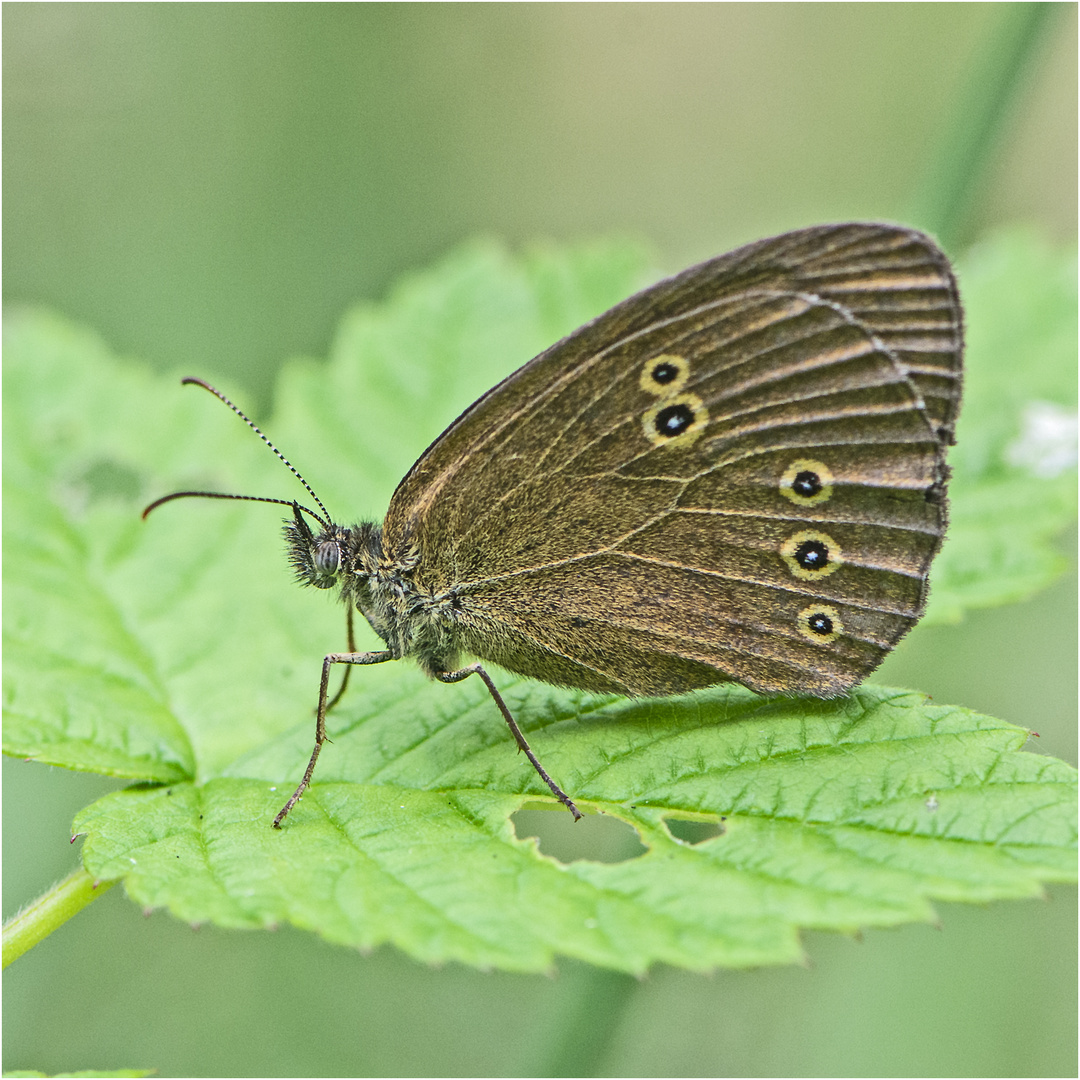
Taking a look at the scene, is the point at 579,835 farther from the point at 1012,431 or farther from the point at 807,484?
the point at 1012,431

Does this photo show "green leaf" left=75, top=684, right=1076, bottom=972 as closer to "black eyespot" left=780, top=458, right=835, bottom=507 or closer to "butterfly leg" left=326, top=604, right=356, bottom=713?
"butterfly leg" left=326, top=604, right=356, bottom=713

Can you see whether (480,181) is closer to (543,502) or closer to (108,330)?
(108,330)

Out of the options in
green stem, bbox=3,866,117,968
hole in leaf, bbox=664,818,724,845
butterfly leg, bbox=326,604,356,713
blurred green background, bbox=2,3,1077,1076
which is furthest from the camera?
blurred green background, bbox=2,3,1077,1076

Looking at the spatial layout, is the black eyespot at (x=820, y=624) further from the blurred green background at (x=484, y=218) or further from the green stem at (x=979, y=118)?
the green stem at (x=979, y=118)

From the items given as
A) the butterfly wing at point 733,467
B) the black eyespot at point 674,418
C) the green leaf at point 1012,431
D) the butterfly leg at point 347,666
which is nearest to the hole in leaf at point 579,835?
the butterfly wing at point 733,467

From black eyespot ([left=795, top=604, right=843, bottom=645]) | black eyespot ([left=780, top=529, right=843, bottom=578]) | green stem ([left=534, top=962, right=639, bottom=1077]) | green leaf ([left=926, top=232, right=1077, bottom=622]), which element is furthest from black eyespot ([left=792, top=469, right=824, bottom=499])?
green stem ([left=534, top=962, right=639, bottom=1077])

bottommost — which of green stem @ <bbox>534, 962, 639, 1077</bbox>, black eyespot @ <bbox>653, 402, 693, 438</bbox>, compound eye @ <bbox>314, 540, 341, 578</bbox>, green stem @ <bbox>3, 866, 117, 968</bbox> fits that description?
green stem @ <bbox>3, 866, 117, 968</bbox>

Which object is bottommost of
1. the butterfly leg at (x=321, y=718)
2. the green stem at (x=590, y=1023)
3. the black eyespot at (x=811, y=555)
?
the green stem at (x=590, y=1023)
